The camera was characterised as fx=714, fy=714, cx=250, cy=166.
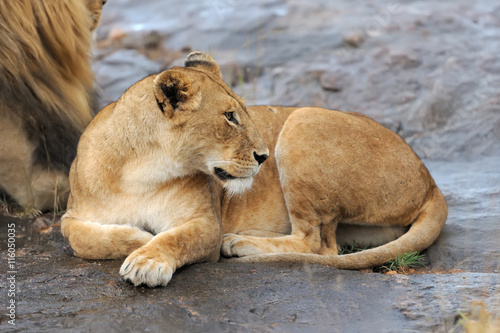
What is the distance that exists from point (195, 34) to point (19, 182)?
4.99 metres

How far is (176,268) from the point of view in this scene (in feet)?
12.3

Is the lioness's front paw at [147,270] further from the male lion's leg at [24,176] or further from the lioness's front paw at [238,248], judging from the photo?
the male lion's leg at [24,176]

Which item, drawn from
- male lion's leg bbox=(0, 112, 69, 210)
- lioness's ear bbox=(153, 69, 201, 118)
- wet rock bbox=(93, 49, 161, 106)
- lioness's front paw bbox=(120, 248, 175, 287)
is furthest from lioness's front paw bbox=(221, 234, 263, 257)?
wet rock bbox=(93, 49, 161, 106)

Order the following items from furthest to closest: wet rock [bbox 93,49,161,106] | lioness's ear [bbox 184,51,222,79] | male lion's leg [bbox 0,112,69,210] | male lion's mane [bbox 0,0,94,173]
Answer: wet rock [bbox 93,49,161,106]
male lion's leg [bbox 0,112,69,210]
male lion's mane [bbox 0,0,94,173]
lioness's ear [bbox 184,51,222,79]

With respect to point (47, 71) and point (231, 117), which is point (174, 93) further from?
point (47, 71)

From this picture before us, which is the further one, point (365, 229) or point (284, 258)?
point (365, 229)

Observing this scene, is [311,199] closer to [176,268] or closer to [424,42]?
[176,268]

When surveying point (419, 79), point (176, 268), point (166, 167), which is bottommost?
point (419, 79)

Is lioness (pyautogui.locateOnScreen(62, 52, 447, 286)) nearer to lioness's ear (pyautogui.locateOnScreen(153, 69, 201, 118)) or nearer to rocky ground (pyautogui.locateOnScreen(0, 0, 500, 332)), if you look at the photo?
lioness's ear (pyautogui.locateOnScreen(153, 69, 201, 118))

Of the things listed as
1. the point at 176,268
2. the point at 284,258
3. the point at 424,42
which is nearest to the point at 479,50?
the point at 424,42

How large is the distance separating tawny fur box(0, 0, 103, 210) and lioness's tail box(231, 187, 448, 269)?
Result: 194 centimetres

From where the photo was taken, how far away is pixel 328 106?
7895 mm

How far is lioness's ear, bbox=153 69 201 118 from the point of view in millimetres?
3602

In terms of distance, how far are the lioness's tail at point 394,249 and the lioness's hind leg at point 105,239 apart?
0.66 meters
